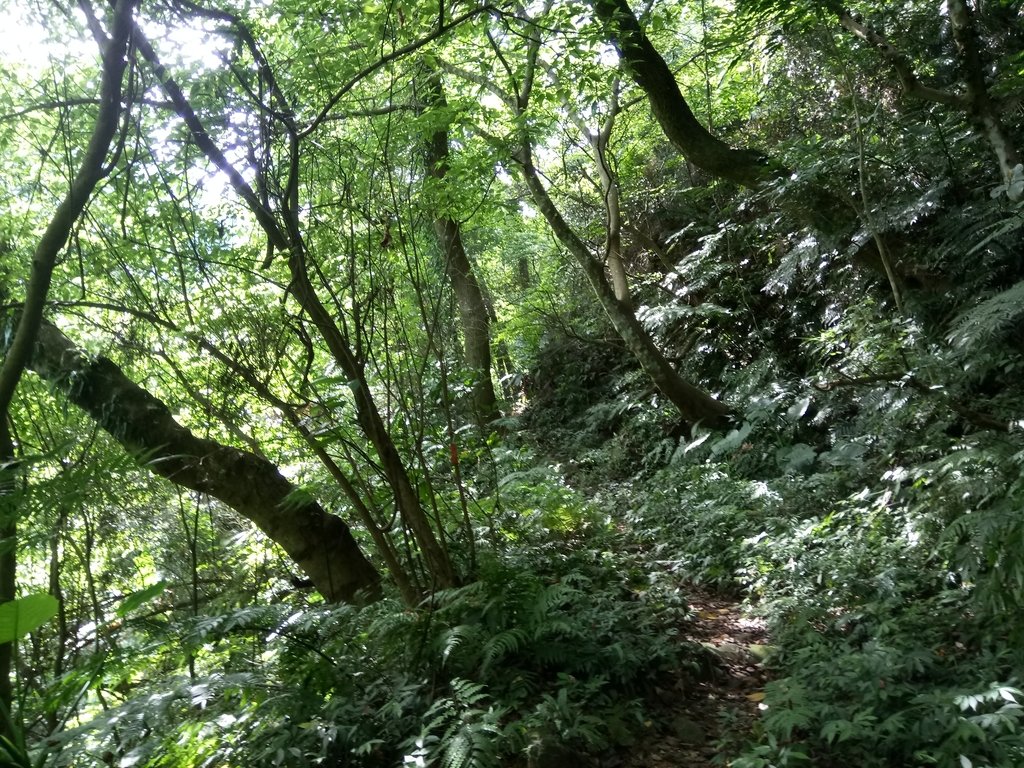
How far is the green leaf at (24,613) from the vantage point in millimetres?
1839

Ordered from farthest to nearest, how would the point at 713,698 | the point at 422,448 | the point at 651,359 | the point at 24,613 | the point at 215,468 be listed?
Result: the point at 651,359 → the point at 422,448 → the point at 215,468 → the point at 713,698 → the point at 24,613

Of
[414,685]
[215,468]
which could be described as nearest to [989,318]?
[414,685]

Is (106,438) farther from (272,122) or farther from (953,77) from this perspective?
(953,77)

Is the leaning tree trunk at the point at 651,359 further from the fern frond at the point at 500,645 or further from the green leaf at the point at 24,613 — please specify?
the green leaf at the point at 24,613

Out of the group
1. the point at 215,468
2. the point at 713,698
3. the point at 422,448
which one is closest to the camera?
the point at 713,698

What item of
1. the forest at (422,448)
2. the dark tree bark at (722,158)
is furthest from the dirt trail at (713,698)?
the dark tree bark at (722,158)

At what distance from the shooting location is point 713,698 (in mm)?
3838

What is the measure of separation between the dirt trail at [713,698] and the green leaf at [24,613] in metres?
2.48

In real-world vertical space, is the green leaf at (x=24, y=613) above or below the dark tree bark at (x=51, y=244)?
below

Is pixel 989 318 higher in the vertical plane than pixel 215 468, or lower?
lower

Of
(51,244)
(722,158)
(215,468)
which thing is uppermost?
(722,158)

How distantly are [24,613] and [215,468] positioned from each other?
2.82 m

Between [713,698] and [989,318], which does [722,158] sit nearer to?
[989,318]

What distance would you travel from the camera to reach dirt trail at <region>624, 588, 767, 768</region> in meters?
3.33
